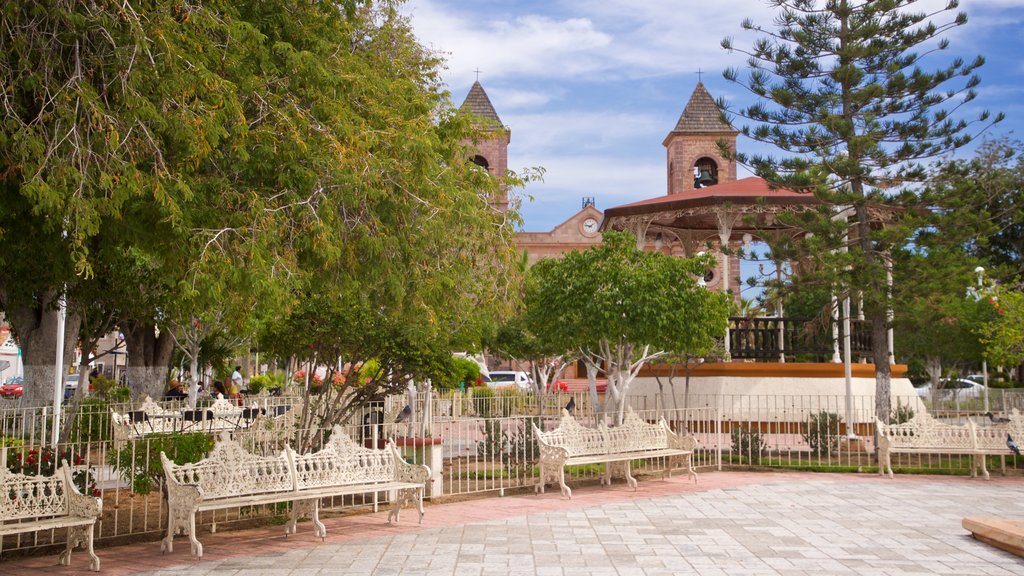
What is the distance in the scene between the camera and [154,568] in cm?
701

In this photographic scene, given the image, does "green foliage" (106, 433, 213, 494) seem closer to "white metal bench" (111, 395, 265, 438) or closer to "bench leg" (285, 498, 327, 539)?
"bench leg" (285, 498, 327, 539)

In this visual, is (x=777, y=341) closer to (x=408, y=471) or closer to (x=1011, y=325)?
(x=1011, y=325)

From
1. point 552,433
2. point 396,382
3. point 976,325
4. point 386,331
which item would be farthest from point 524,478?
point 976,325

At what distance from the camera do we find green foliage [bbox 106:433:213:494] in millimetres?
8305

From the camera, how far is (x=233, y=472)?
7.91 metres

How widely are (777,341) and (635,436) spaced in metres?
9.24

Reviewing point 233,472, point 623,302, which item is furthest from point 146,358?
point 233,472

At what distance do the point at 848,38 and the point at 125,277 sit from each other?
12.7 m

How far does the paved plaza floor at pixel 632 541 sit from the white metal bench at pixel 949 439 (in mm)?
1599

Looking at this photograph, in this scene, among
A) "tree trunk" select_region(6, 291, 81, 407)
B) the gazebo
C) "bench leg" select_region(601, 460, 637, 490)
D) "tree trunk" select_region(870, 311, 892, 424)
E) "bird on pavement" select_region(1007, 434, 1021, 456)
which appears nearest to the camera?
"bench leg" select_region(601, 460, 637, 490)

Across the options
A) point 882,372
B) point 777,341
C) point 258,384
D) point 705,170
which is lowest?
point 258,384

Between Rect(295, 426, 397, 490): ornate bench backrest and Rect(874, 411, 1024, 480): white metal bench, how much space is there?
766 cm

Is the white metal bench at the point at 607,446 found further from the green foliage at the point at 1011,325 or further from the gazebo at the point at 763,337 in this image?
the green foliage at the point at 1011,325

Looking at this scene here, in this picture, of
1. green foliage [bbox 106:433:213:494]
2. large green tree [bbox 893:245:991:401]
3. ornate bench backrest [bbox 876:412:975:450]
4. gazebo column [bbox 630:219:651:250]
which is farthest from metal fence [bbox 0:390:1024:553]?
gazebo column [bbox 630:219:651:250]
